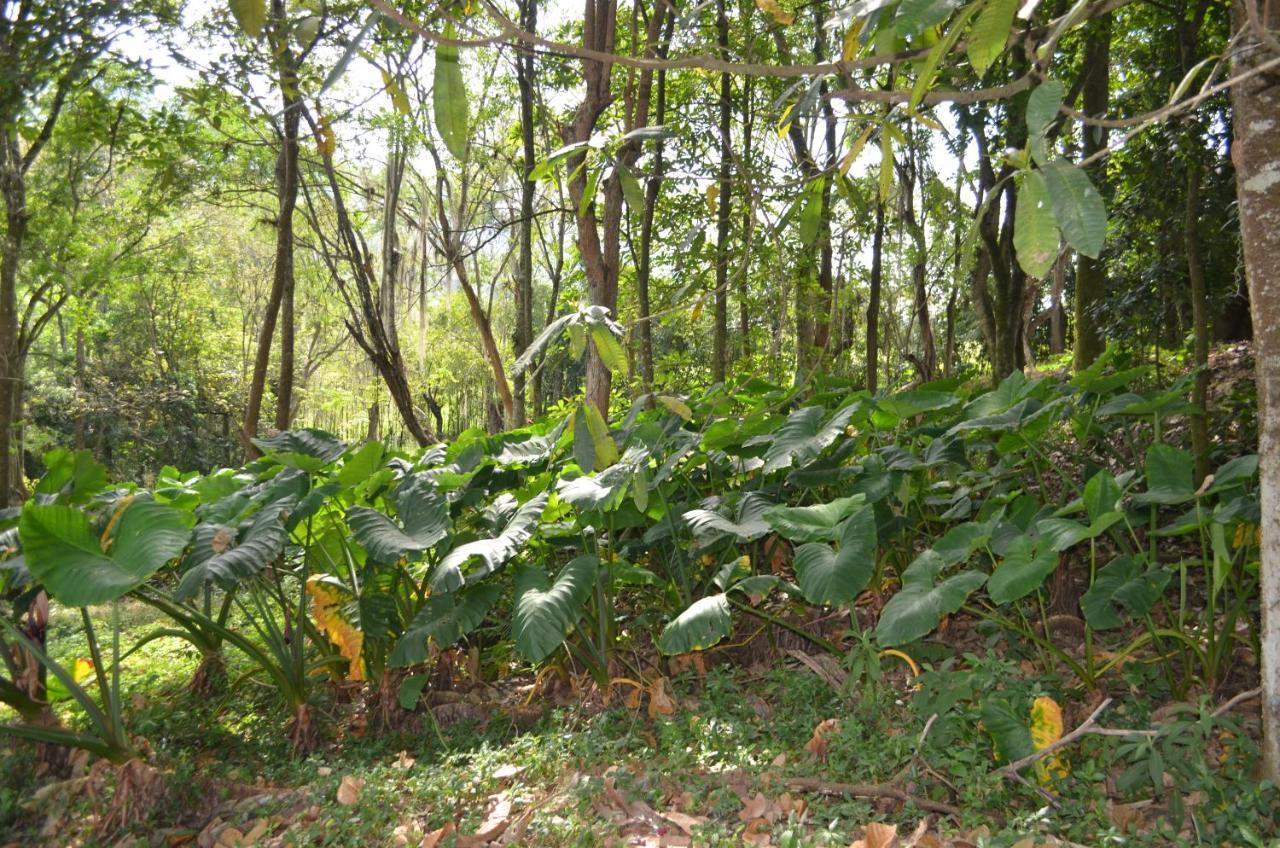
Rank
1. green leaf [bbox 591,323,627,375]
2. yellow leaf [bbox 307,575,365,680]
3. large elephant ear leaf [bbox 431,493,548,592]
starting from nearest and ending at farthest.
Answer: green leaf [bbox 591,323,627,375]
large elephant ear leaf [bbox 431,493,548,592]
yellow leaf [bbox 307,575,365,680]

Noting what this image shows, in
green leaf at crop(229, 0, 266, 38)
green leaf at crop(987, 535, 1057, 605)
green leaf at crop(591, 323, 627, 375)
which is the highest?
green leaf at crop(229, 0, 266, 38)

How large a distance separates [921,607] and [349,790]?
58.2 inches

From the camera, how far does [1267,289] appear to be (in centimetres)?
171

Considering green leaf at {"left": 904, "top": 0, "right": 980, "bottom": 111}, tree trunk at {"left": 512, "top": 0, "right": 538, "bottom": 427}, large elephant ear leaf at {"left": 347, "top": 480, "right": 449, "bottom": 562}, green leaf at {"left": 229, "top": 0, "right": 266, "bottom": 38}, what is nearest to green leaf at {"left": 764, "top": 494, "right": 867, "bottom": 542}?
large elephant ear leaf at {"left": 347, "top": 480, "right": 449, "bottom": 562}

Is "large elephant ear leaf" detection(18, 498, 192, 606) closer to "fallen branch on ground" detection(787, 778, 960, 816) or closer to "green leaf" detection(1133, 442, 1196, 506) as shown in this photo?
"fallen branch on ground" detection(787, 778, 960, 816)

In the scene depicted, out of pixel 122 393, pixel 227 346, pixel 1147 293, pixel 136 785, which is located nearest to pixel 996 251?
pixel 1147 293

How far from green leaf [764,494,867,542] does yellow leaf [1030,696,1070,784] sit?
0.59 meters

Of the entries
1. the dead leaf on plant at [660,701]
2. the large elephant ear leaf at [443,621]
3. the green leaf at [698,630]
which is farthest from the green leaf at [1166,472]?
the large elephant ear leaf at [443,621]

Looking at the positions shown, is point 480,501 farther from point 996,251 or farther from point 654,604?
point 996,251

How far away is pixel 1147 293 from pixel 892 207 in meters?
2.78

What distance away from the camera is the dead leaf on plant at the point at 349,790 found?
226 centimetres

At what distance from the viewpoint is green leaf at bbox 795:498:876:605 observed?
84.4 inches

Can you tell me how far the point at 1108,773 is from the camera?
2018 mm

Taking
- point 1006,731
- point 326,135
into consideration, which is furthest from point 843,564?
point 326,135
